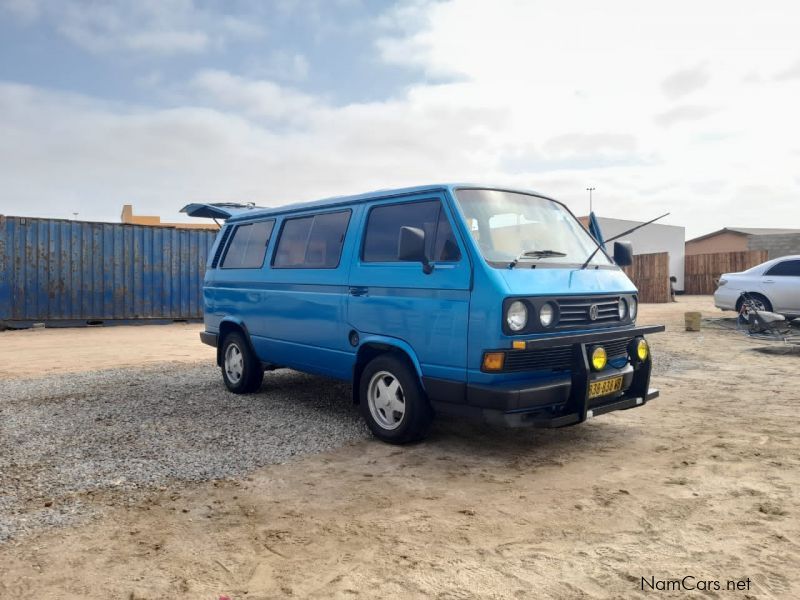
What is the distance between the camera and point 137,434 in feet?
17.4

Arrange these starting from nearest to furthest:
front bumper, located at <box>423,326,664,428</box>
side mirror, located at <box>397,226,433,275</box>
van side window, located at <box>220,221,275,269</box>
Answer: front bumper, located at <box>423,326,664,428</box> < side mirror, located at <box>397,226,433,275</box> < van side window, located at <box>220,221,275,269</box>

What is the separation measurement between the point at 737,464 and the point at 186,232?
55.8 feet

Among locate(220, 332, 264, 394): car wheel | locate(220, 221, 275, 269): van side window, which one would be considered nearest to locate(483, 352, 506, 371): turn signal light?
locate(220, 221, 275, 269): van side window

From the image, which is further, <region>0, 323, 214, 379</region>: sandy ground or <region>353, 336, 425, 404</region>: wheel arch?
<region>0, 323, 214, 379</region>: sandy ground

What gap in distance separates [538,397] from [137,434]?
356cm

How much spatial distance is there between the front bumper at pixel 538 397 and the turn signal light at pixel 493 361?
0.42ft

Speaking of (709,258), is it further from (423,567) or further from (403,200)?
(423,567)

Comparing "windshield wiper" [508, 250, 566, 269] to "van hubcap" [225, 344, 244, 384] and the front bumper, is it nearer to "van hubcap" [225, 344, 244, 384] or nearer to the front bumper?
the front bumper

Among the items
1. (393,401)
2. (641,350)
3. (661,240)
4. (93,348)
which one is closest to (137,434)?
(393,401)

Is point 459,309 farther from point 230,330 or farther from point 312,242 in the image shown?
point 230,330

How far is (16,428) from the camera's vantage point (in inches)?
217

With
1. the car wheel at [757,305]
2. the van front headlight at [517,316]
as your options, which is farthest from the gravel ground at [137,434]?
the car wheel at [757,305]

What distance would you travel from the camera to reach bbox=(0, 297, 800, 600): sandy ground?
9.11 feet

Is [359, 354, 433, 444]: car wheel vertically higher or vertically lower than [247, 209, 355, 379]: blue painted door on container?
lower
